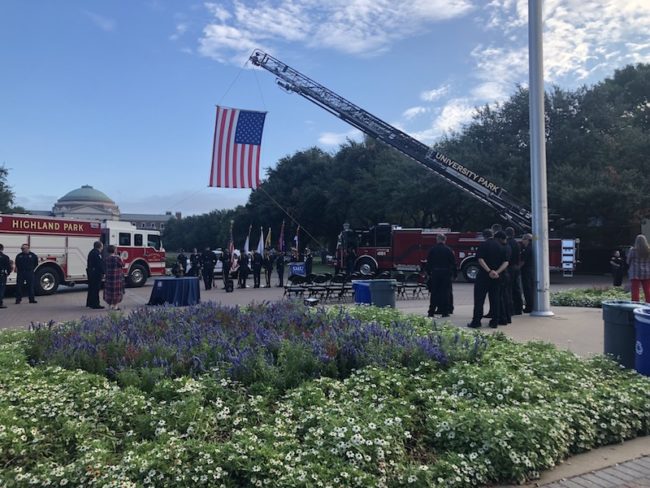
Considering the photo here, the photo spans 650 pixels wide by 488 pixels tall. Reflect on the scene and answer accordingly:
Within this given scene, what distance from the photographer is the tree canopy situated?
90.2 feet

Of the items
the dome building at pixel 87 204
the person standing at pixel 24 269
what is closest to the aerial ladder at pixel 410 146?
the person standing at pixel 24 269

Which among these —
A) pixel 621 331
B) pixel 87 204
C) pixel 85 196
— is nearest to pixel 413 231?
pixel 621 331

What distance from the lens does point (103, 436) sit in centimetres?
393

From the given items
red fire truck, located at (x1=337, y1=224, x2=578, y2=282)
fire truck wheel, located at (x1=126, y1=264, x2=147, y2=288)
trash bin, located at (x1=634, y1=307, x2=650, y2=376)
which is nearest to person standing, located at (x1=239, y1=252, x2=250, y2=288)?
fire truck wheel, located at (x1=126, y1=264, x2=147, y2=288)

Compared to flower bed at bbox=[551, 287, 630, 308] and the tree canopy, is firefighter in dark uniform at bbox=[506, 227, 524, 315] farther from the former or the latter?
the tree canopy

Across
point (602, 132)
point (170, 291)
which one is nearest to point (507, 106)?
point (602, 132)

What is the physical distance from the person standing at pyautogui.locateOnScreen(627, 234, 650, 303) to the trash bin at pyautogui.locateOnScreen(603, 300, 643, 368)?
19.9ft

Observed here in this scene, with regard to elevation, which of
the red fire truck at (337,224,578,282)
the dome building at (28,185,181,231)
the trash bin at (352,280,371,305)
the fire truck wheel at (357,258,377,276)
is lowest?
the trash bin at (352,280,371,305)

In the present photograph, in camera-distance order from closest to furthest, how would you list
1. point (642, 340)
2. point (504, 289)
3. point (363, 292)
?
1. point (642, 340)
2. point (504, 289)
3. point (363, 292)

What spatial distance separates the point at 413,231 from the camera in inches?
1056

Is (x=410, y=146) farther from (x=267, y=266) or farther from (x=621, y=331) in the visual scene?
(x=621, y=331)

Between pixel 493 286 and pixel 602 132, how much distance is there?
2510 centimetres

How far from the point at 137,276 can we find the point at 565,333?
1943 centimetres

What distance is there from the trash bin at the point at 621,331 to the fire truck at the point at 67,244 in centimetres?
1867
